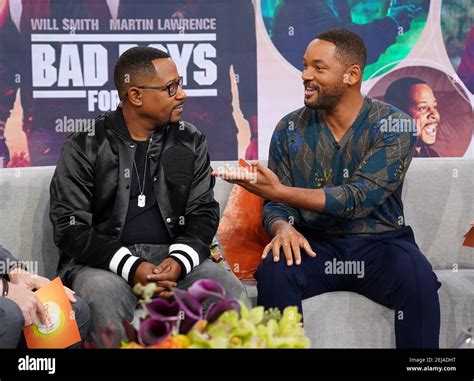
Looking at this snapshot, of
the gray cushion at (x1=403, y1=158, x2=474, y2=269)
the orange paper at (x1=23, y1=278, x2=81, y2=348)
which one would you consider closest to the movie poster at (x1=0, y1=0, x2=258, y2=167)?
the gray cushion at (x1=403, y1=158, x2=474, y2=269)

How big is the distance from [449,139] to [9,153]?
2701 mm

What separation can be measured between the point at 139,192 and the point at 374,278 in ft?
3.22

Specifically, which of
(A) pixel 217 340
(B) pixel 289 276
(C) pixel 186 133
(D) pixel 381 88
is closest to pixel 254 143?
(D) pixel 381 88

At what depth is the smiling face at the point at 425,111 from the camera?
5.20 m

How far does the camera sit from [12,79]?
5039 millimetres

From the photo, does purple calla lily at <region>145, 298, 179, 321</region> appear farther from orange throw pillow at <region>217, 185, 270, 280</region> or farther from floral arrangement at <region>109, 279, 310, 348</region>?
orange throw pillow at <region>217, 185, 270, 280</region>

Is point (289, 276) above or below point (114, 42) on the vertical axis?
below

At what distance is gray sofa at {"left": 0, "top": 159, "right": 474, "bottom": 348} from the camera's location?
3.25 m

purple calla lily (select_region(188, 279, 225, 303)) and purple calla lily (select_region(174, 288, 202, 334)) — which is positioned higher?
purple calla lily (select_region(188, 279, 225, 303))

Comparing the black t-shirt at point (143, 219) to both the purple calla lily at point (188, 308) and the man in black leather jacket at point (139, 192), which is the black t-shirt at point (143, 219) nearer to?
the man in black leather jacket at point (139, 192)

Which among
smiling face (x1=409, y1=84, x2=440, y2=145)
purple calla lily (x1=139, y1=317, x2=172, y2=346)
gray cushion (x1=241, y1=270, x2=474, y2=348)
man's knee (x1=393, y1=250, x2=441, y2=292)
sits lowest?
gray cushion (x1=241, y1=270, x2=474, y2=348)

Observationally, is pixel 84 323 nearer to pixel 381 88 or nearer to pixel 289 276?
pixel 289 276

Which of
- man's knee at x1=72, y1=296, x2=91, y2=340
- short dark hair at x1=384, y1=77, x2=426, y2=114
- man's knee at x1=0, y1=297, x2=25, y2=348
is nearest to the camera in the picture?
man's knee at x1=0, y1=297, x2=25, y2=348

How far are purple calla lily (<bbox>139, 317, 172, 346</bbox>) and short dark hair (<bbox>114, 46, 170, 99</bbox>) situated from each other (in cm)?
164
